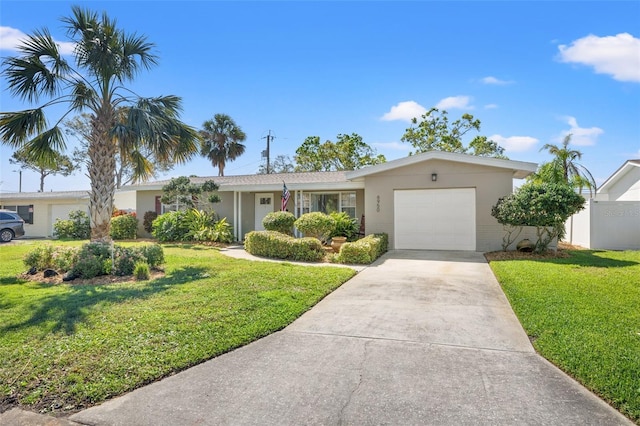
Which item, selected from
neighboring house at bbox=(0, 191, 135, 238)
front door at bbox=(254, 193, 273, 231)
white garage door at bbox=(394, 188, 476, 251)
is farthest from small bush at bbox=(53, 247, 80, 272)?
neighboring house at bbox=(0, 191, 135, 238)

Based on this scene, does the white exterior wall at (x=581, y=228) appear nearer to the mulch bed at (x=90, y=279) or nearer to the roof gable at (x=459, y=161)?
the roof gable at (x=459, y=161)

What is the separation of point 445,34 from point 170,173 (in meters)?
32.3

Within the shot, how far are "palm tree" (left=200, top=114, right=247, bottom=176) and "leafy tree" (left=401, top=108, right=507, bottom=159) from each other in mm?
14347

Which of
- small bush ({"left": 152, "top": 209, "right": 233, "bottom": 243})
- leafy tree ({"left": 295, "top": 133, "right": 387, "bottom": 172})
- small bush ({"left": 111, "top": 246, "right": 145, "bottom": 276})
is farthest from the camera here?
leafy tree ({"left": 295, "top": 133, "right": 387, "bottom": 172})

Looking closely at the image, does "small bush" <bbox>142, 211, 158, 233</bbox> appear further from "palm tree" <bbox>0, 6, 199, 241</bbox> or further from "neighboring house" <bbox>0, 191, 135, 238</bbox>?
"palm tree" <bbox>0, 6, 199, 241</bbox>

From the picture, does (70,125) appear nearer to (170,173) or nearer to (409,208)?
(170,173)

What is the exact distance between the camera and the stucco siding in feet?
38.4

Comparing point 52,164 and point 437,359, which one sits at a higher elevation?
point 52,164

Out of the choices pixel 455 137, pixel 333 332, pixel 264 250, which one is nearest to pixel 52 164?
pixel 264 250

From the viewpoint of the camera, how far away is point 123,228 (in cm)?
1745

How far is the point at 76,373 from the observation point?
3.38 metres

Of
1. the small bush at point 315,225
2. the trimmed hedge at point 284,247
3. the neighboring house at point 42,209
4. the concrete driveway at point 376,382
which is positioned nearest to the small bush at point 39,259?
the trimmed hedge at point 284,247

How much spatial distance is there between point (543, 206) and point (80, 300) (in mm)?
10954

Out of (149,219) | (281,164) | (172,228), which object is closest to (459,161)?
(172,228)
